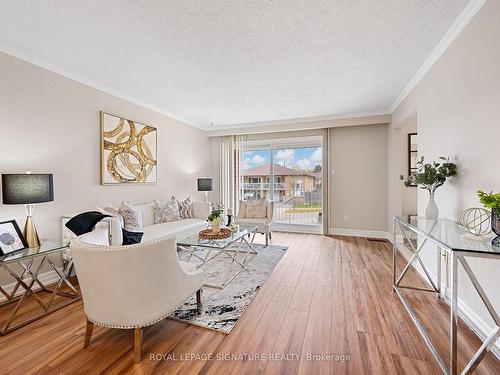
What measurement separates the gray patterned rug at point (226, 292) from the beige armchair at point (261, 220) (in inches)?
18.7

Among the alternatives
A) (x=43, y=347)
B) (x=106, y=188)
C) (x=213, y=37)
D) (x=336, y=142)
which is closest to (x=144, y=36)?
(x=213, y=37)

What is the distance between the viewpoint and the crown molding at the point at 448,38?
5.88 ft

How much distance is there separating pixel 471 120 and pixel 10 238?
13.8 ft

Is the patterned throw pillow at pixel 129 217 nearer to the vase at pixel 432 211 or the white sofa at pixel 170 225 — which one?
the white sofa at pixel 170 225

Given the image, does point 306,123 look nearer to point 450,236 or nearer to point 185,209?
point 185,209

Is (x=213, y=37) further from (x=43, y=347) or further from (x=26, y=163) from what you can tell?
(x=43, y=347)

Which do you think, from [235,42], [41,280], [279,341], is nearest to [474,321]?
[279,341]

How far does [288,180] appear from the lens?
566 cm

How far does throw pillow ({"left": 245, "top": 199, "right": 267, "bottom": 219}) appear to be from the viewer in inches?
180

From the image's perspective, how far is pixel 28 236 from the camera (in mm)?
2285

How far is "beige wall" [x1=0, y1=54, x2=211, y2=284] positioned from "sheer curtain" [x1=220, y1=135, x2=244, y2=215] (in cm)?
227

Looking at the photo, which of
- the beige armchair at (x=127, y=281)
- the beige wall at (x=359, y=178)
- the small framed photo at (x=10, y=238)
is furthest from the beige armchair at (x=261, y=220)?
the small framed photo at (x=10, y=238)

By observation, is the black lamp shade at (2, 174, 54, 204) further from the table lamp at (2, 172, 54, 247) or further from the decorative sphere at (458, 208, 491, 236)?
the decorative sphere at (458, 208, 491, 236)

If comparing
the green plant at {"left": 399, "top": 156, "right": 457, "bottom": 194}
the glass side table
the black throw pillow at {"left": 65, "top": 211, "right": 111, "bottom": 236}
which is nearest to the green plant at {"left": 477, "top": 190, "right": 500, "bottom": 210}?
the green plant at {"left": 399, "top": 156, "right": 457, "bottom": 194}
